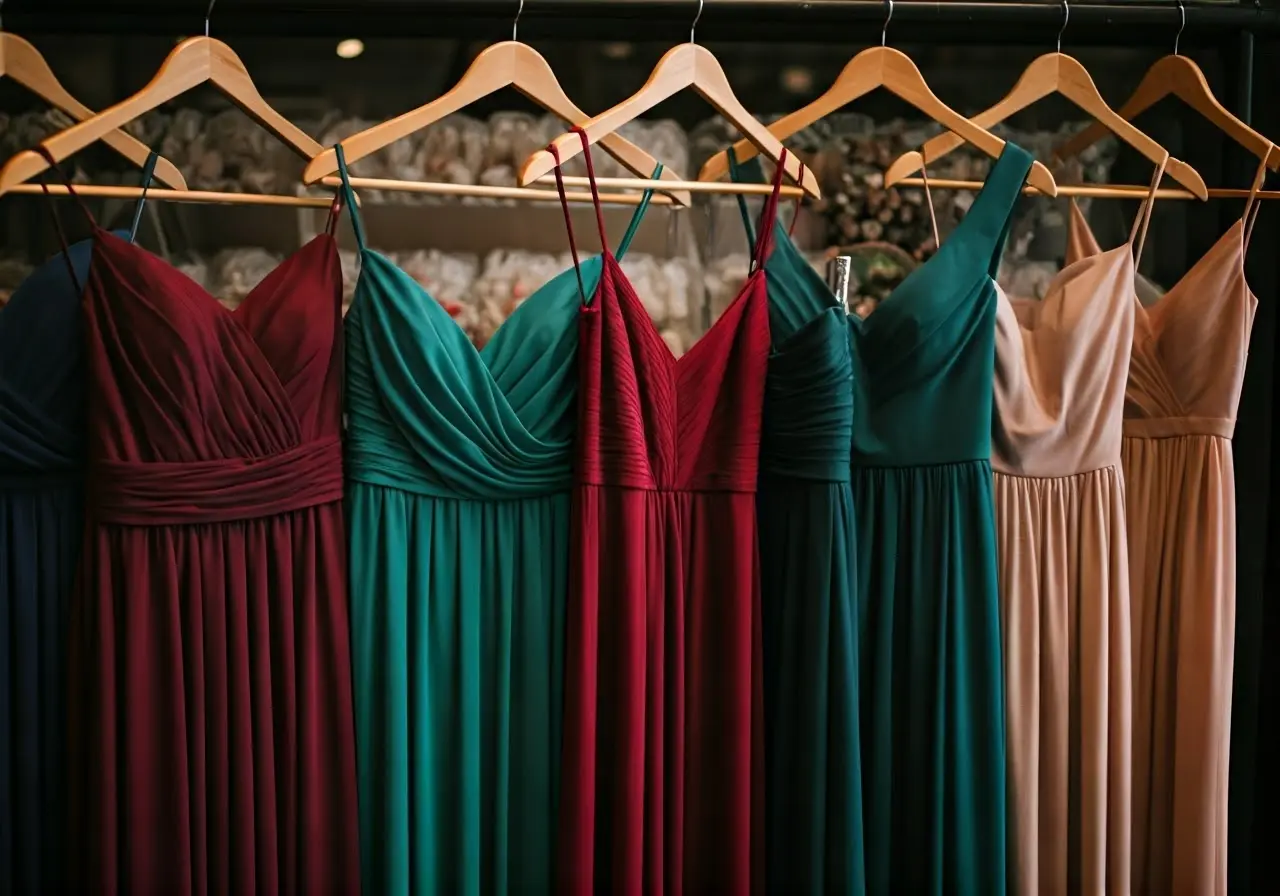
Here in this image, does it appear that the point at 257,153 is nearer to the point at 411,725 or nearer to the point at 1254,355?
the point at 411,725

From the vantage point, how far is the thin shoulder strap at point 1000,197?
126cm

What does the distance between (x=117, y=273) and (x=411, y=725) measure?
633 mm

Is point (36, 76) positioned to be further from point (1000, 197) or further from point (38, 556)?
point (1000, 197)

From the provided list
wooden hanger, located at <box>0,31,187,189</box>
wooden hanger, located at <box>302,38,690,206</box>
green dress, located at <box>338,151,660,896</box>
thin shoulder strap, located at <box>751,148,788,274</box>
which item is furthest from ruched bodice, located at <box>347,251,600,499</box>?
wooden hanger, located at <box>0,31,187,189</box>

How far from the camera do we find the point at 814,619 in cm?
122

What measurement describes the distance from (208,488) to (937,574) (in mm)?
903

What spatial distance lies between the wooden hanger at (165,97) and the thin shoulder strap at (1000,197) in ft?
3.05

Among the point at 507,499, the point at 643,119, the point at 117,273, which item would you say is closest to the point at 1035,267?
the point at 643,119

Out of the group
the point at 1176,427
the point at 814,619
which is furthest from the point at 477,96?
the point at 1176,427

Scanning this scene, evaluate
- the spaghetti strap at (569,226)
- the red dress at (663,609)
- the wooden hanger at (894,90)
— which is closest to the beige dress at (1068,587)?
the wooden hanger at (894,90)

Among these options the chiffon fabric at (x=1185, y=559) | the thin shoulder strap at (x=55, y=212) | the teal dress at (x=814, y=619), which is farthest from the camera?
the chiffon fabric at (x=1185, y=559)

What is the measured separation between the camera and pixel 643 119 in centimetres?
162

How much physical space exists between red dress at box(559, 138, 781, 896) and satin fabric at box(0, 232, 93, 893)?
61cm

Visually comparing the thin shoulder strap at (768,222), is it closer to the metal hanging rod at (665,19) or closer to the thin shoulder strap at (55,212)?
the metal hanging rod at (665,19)
